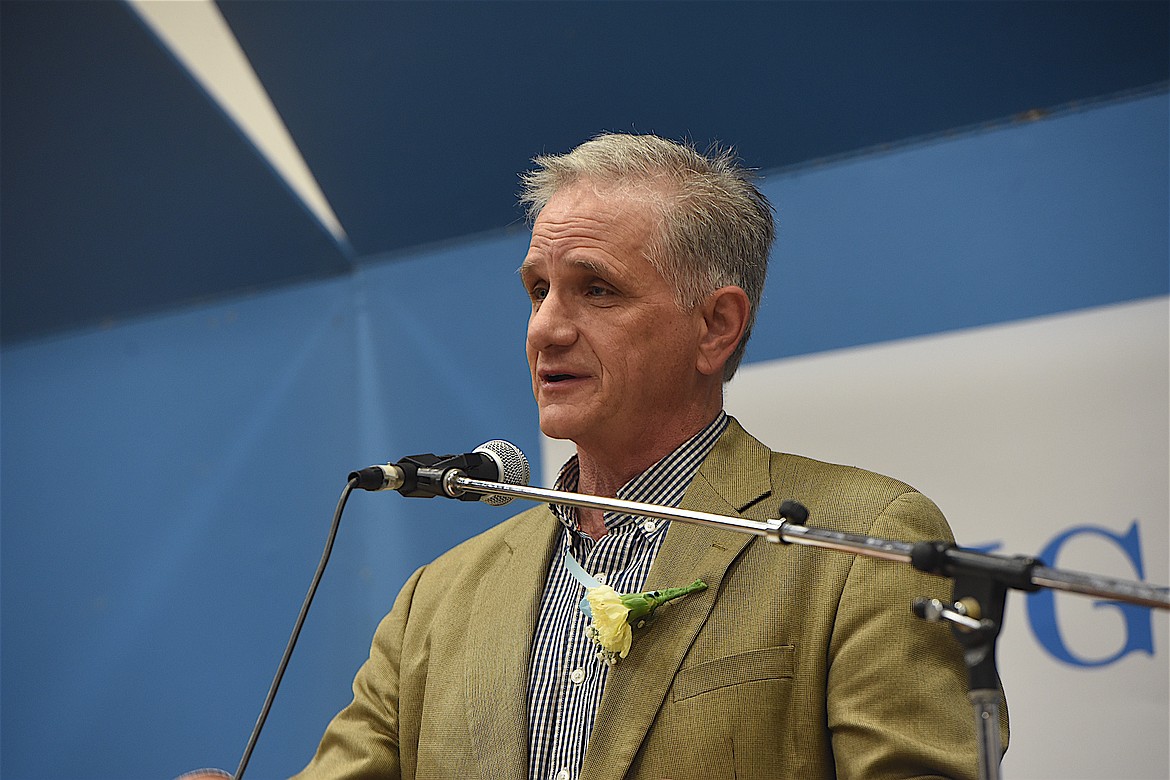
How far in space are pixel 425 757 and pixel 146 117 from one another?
7.46 feet

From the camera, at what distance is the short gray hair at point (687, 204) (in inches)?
80.7

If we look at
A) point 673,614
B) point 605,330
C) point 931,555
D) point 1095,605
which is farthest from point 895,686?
point 1095,605

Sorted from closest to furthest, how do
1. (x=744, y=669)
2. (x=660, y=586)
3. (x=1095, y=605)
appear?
1. (x=744, y=669)
2. (x=660, y=586)
3. (x=1095, y=605)

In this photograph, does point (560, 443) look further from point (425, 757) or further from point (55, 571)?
point (55, 571)

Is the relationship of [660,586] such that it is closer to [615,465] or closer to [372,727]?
[615,465]

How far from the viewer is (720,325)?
6.97 ft

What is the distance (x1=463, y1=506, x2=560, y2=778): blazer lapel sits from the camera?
6.06 feet

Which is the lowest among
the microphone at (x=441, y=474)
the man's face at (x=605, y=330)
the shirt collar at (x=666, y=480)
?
the microphone at (x=441, y=474)

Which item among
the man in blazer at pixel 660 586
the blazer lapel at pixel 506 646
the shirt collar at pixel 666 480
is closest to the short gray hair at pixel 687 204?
the man in blazer at pixel 660 586

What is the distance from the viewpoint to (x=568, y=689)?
6.10 feet

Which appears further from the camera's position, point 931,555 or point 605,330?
point 605,330

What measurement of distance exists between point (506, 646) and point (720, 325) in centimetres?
65

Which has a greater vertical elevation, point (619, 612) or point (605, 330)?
point (605, 330)

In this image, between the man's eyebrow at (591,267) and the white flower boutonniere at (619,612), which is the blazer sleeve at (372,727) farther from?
the man's eyebrow at (591,267)
